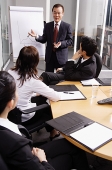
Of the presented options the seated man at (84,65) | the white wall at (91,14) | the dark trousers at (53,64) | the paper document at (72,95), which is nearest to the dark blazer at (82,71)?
the seated man at (84,65)

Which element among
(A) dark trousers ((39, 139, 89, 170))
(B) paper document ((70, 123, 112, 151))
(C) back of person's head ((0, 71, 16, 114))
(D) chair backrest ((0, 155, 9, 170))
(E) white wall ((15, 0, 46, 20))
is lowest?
(A) dark trousers ((39, 139, 89, 170))

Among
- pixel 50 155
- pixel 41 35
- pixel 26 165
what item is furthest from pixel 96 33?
pixel 26 165

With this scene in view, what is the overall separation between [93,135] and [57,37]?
221 cm

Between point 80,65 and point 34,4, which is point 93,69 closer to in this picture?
point 80,65

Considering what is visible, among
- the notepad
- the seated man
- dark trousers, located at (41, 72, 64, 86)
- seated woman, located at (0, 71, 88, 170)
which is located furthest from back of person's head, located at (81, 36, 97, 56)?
seated woman, located at (0, 71, 88, 170)

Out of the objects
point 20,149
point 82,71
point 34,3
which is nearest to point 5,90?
point 20,149

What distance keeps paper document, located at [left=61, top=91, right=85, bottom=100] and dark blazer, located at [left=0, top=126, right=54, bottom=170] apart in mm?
876

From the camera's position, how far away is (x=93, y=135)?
3.59ft

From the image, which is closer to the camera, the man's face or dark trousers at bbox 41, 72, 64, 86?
dark trousers at bbox 41, 72, 64, 86

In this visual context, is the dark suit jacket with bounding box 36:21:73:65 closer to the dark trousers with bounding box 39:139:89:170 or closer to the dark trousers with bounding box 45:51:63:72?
the dark trousers with bounding box 45:51:63:72

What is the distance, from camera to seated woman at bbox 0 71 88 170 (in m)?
0.74

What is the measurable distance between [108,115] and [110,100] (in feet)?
0.71

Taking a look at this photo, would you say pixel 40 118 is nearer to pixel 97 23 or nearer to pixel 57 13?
pixel 57 13

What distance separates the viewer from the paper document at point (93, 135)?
102cm
